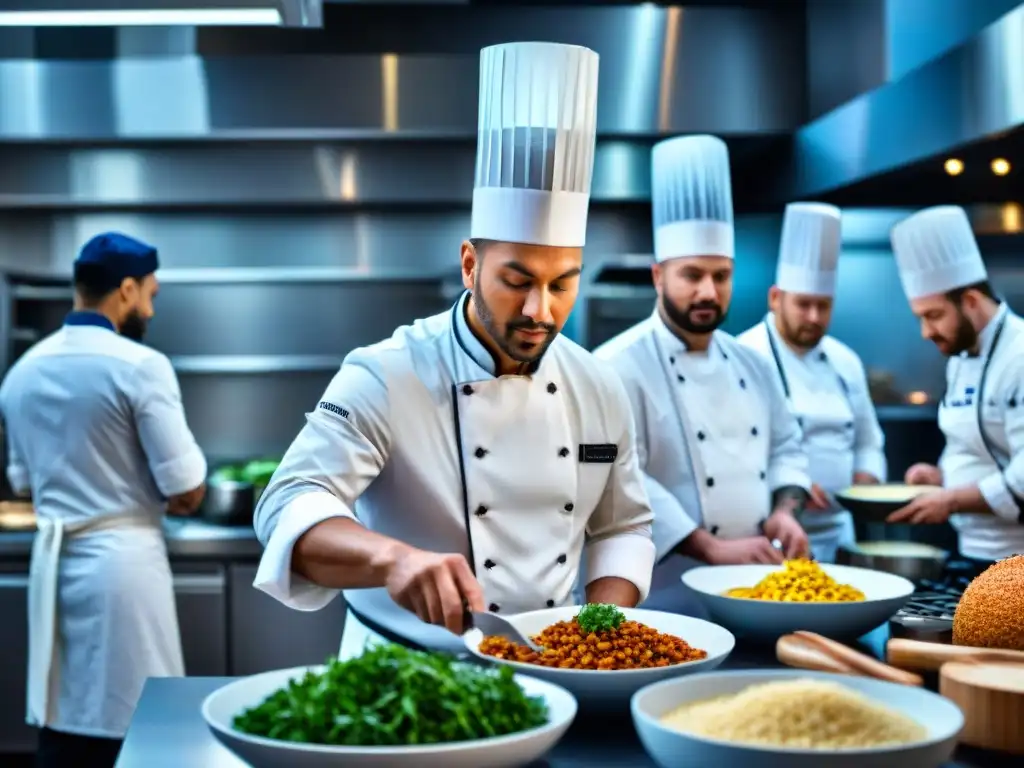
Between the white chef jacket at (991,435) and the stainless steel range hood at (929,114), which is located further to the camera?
the white chef jacket at (991,435)

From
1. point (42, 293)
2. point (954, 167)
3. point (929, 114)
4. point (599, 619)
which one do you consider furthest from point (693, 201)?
point (42, 293)

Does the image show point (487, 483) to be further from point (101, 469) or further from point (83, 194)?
point (83, 194)

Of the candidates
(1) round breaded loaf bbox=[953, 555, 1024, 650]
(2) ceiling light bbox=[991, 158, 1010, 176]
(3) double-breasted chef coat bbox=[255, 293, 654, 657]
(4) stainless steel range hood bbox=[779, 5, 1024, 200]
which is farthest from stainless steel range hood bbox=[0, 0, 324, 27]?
(2) ceiling light bbox=[991, 158, 1010, 176]

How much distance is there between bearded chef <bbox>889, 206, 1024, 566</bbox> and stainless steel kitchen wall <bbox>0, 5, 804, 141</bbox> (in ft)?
4.62

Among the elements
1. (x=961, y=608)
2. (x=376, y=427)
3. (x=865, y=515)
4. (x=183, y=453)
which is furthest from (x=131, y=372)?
(x=961, y=608)

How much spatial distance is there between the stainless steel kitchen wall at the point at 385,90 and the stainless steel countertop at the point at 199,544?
1708mm

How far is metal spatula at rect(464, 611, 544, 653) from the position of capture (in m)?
1.58

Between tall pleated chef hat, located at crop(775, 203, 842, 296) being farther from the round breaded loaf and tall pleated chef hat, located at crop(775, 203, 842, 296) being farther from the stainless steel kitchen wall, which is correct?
the round breaded loaf

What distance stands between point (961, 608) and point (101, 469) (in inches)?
104

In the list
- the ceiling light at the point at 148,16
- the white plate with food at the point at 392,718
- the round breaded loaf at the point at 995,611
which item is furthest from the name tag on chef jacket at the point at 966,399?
the white plate with food at the point at 392,718

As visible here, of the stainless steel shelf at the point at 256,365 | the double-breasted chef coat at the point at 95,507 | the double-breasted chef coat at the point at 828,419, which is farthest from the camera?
the stainless steel shelf at the point at 256,365

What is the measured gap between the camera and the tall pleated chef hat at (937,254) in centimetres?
370

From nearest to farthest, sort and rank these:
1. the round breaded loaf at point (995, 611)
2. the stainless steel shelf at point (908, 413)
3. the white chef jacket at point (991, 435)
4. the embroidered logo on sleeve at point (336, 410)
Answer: the round breaded loaf at point (995, 611), the embroidered logo on sleeve at point (336, 410), the white chef jacket at point (991, 435), the stainless steel shelf at point (908, 413)

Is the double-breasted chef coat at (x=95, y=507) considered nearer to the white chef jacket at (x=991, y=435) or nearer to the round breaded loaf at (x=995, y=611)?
the white chef jacket at (x=991, y=435)
